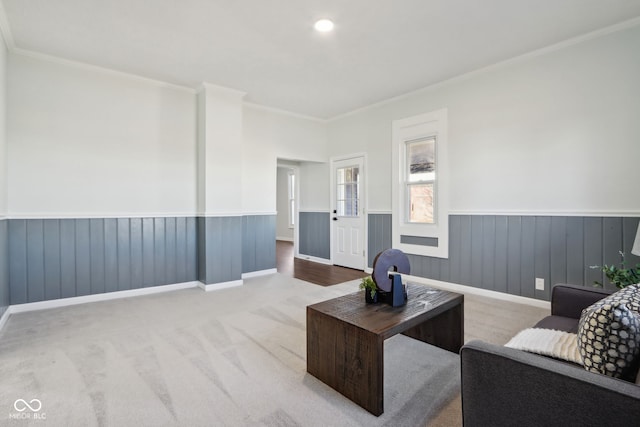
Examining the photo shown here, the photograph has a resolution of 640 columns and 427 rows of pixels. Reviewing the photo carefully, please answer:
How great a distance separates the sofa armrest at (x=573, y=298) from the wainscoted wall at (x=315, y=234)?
4238 millimetres

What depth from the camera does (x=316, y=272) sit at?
541 cm

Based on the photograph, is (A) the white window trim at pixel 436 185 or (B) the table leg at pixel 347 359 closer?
(B) the table leg at pixel 347 359

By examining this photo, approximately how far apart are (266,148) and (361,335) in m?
4.09

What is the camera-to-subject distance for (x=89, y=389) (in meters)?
1.97

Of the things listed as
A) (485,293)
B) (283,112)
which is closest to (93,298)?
(283,112)

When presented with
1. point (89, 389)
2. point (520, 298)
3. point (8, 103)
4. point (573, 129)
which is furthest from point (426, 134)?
point (8, 103)

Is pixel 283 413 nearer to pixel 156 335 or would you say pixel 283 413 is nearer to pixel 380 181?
pixel 156 335

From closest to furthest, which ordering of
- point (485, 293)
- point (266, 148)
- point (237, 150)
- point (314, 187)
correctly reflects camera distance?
point (485, 293), point (237, 150), point (266, 148), point (314, 187)

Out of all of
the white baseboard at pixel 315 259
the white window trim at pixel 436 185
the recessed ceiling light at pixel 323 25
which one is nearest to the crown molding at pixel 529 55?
the white window trim at pixel 436 185

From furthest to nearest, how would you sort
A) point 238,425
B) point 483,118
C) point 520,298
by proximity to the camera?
1. point 483,118
2. point 520,298
3. point 238,425

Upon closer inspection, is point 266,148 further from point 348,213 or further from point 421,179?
point 421,179

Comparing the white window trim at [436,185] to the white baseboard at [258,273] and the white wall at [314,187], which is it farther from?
the white baseboard at [258,273]

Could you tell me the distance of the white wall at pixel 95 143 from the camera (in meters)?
3.40

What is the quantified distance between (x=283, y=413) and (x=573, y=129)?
12.2 ft
